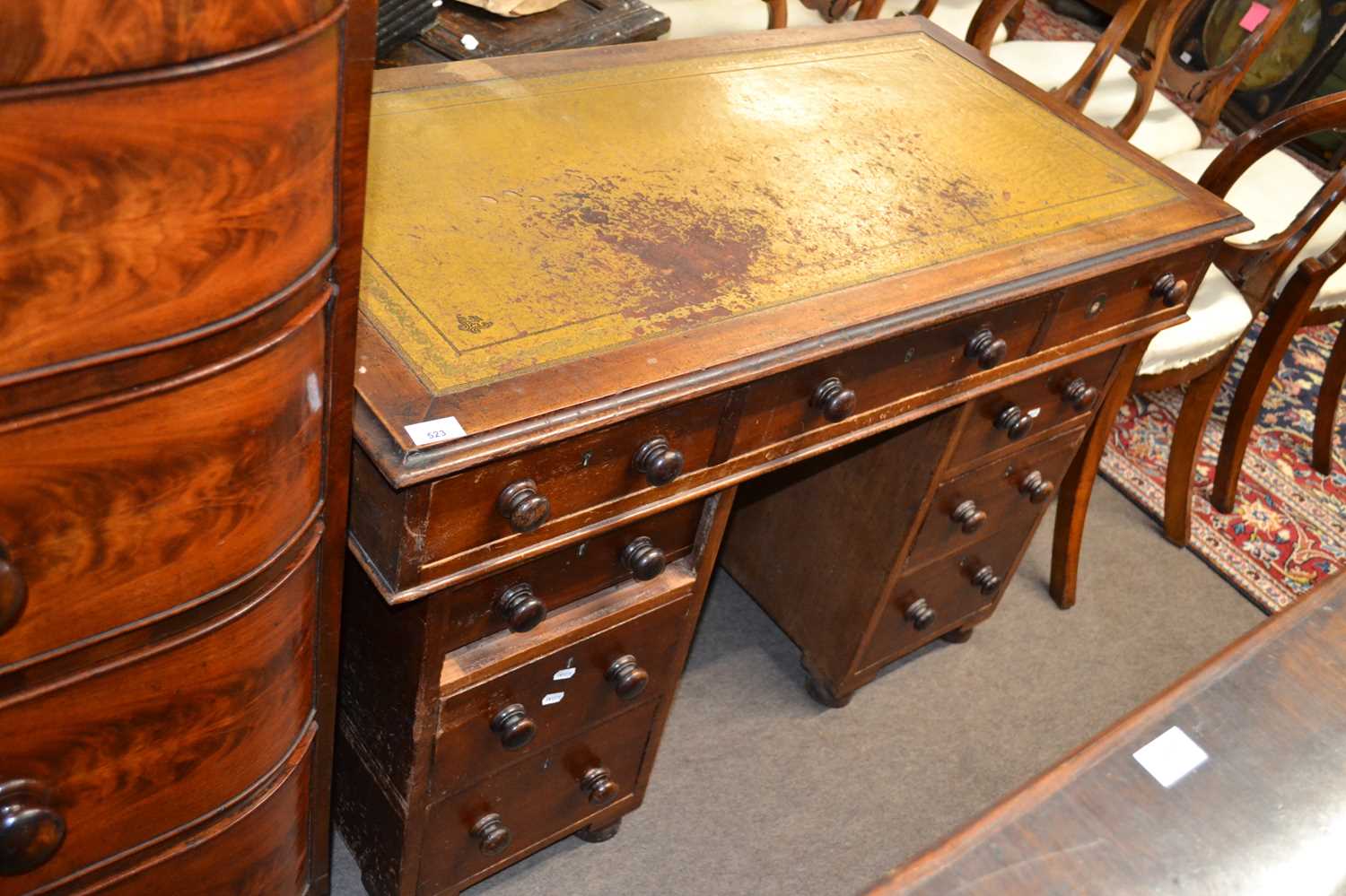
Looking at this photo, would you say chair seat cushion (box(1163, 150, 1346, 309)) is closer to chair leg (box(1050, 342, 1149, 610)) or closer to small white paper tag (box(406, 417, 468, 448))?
chair leg (box(1050, 342, 1149, 610))

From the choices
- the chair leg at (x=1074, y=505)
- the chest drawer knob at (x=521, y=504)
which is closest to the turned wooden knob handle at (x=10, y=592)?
the chest drawer knob at (x=521, y=504)

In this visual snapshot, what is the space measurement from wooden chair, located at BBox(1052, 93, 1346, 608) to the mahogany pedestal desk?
1.09ft

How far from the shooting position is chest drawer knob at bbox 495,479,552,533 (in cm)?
130

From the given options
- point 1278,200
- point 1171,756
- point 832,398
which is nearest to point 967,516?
point 832,398

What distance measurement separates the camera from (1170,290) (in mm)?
1998

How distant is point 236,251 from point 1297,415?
3.41m

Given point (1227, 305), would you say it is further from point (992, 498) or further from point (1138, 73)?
point (992, 498)

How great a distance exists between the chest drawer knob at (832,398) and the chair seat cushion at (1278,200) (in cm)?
154

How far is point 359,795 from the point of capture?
1792 millimetres

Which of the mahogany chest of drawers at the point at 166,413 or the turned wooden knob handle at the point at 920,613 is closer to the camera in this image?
the mahogany chest of drawers at the point at 166,413

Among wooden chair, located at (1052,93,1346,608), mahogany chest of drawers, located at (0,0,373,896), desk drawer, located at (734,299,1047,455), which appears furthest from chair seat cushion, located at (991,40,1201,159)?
mahogany chest of drawers, located at (0,0,373,896)

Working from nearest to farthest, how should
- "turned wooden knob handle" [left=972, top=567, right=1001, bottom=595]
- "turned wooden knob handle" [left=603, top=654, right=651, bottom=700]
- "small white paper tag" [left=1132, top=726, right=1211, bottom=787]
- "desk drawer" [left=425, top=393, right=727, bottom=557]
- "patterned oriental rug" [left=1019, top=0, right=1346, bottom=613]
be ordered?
"small white paper tag" [left=1132, top=726, right=1211, bottom=787] < "desk drawer" [left=425, top=393, right=727, bottom=557] < "turned wooden knob handle" [left=603, top=654, right=651, bottom=700] < "turned wooden knob handle" [left=972, top=567, right=1001, bottom=595] < "patterned oriental rug" [left=1019, top=0, right=1346, bottom=613]

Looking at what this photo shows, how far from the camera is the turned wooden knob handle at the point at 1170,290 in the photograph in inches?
77.8

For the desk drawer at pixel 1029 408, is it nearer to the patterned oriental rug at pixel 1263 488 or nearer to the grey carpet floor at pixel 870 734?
the grey carpet floor at pixel 870 734
